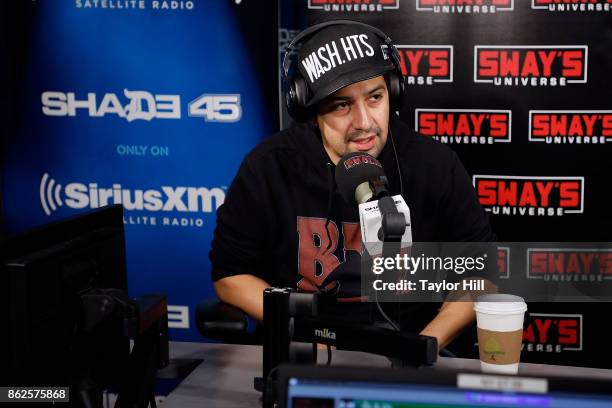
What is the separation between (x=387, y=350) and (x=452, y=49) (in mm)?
2023

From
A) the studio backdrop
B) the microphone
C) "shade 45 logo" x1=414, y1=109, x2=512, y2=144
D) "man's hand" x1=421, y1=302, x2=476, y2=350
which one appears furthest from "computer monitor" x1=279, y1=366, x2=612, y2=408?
"shade 45 logo" x1=414, y1=109, x2=512, y2=144

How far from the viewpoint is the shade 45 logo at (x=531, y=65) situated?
2994 millimetres

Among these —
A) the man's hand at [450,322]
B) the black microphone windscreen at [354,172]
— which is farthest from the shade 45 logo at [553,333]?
the black microphone windscreen at [354,172]

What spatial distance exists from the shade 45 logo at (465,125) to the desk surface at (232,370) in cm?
143

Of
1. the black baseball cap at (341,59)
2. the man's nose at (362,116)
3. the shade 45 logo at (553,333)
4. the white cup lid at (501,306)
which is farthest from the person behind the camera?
the shade 45 logo at (553,333)

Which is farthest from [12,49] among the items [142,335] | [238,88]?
[142,335]

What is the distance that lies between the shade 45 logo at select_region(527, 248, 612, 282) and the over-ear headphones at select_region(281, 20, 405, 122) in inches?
49.1

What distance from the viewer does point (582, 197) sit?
3.04m

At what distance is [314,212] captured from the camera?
2367 mm

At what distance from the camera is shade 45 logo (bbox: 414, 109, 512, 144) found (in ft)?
10.1

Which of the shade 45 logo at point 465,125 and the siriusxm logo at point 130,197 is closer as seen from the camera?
the shade 45 logo at point 465,125

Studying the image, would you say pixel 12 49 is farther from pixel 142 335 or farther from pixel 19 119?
pixel 142 335

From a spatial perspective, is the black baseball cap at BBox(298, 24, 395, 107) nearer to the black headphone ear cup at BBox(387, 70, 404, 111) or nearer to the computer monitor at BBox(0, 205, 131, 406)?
the black headphone ear cup at BBox(387, 70, 404, 111)

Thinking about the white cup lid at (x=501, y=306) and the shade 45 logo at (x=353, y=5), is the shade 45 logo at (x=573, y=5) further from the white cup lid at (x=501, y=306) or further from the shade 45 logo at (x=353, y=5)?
the white cup lid at (x=501, y=306)
